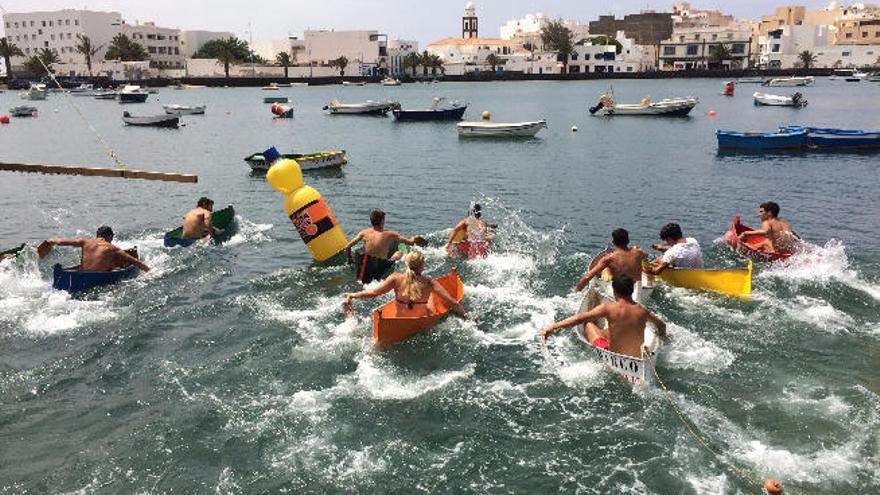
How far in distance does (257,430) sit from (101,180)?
31573 millimetres

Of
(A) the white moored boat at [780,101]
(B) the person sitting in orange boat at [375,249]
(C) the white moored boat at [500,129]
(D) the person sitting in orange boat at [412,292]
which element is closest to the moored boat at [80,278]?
(B) the person sitting in orange boat at [375,249]

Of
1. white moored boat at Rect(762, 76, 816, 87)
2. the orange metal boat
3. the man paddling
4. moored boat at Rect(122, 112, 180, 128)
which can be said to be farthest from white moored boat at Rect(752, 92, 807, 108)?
the orange metal boat

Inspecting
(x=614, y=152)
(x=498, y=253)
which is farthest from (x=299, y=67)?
(x=498, y=253)

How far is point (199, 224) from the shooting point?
2192 cm

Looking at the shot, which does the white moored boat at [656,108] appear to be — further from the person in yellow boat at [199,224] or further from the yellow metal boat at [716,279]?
the yellow metal boat at [716,279]

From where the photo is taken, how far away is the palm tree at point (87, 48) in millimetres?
167337

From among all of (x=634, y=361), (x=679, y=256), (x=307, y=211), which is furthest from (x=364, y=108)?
(x=634, y=361)

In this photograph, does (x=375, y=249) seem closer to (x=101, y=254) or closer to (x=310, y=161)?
(x=101, y=254)

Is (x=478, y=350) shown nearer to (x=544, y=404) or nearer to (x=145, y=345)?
(x=544, y=404)

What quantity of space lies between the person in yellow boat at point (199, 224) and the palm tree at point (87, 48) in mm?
Result: 172779

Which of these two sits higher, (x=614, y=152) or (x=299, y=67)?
(x=299, y=67)

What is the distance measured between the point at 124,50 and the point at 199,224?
17934cm

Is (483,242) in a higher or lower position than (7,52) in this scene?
lower

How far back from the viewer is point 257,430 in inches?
427
